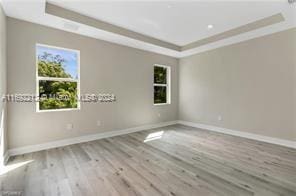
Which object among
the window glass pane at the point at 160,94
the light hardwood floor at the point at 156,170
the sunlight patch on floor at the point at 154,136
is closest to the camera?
the light hardwood floor at the point at 156,170

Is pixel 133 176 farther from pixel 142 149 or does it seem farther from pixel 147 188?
pixel 142 149

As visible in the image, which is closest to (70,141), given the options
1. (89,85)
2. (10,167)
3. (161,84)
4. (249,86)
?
(10,167)

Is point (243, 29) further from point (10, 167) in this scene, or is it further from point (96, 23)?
point (10, 167)

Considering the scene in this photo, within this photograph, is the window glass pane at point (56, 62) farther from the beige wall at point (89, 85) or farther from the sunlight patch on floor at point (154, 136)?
the sunlight patch on floor at point (154, 136)

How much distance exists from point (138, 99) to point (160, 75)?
1.39 meters

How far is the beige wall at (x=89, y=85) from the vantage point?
3076 millimetres

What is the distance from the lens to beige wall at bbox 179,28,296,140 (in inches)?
142

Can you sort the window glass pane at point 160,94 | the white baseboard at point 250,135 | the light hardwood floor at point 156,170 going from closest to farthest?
the light hardwood floor at point 156,170 → the white baseboard at point 250,135 → the window glass pane at point 160,94

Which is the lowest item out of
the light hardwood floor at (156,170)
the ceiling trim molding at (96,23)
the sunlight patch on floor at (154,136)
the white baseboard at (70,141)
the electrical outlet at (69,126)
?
the light hardwood floor at (156,170)

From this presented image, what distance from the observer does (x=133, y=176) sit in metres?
2.31

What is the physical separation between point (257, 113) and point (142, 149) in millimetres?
3081

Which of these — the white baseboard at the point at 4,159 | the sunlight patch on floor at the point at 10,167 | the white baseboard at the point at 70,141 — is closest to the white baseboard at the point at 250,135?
the white baseboard at the point at 70,141

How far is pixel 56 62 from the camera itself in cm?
362

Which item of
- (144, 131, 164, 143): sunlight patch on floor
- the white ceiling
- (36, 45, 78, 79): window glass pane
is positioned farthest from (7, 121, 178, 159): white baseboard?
the white ceiling
